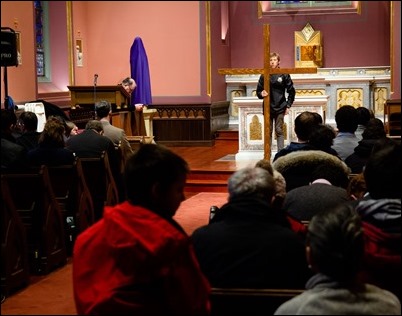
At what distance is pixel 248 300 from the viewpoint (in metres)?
2.76

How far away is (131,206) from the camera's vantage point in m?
2.78

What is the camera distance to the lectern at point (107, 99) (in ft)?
36.9

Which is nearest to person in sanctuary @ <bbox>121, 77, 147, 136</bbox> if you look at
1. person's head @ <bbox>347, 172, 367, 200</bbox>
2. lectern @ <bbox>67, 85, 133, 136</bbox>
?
lectern @ <bbox>67, 85, 133, 136</bbox>

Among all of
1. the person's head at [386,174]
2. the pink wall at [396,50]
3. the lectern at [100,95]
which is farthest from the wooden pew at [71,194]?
the pink wall at [396,50]

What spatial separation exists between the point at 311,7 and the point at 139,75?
4.60m

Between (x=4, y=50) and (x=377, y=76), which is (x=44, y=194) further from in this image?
(x=377, y=76)

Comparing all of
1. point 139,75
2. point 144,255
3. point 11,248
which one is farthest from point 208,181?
point 144,255

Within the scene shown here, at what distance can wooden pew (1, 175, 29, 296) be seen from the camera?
5.08 meters

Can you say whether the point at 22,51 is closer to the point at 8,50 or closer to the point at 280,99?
the point at 8,50

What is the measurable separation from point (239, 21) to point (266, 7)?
607 mm

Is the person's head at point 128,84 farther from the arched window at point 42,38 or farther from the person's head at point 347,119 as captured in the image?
the person's head at point 347,119

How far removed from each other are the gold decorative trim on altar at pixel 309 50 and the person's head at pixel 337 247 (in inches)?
525

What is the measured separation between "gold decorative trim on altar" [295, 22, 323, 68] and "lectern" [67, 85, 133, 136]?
487cm

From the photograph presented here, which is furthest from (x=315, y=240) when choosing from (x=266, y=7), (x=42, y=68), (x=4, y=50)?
(x=266, y=7)
